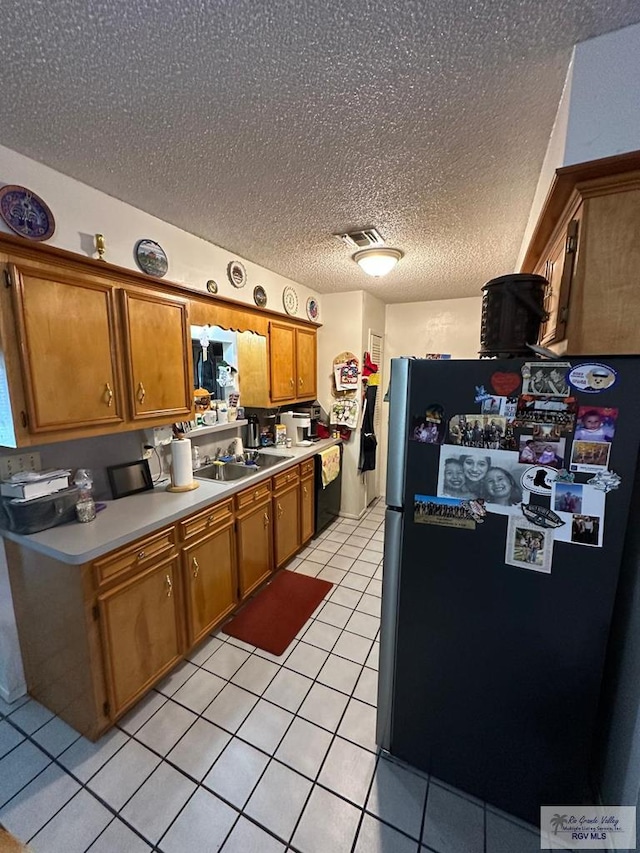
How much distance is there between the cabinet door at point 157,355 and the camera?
1.85 metres

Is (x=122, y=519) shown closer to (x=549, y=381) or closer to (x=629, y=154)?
(x=549, y=381)

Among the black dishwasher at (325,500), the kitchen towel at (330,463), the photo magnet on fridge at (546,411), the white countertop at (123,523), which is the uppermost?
the photo magnet on fridge at (546,411)

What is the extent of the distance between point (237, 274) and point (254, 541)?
2.01 m

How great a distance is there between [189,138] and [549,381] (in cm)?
158

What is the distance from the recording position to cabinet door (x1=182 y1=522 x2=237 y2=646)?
1.95 metres

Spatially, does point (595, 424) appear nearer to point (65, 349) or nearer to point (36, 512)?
point (65, 349)

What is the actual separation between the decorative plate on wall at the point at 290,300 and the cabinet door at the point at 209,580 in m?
2.05

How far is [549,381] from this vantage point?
105 centimetres

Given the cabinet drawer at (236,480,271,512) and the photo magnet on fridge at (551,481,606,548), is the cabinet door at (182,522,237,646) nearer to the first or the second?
the cabinet drawer at (236,480,271,512)

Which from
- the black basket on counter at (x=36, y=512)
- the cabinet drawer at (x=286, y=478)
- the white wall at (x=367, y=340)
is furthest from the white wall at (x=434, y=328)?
the black basket on counter at (x=36, y=512)

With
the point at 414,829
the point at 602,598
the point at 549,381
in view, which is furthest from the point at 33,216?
the point at 414,829

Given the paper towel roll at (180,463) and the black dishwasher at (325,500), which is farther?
the black dishwasher at (325,500)

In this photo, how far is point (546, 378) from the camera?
1.05 metres
